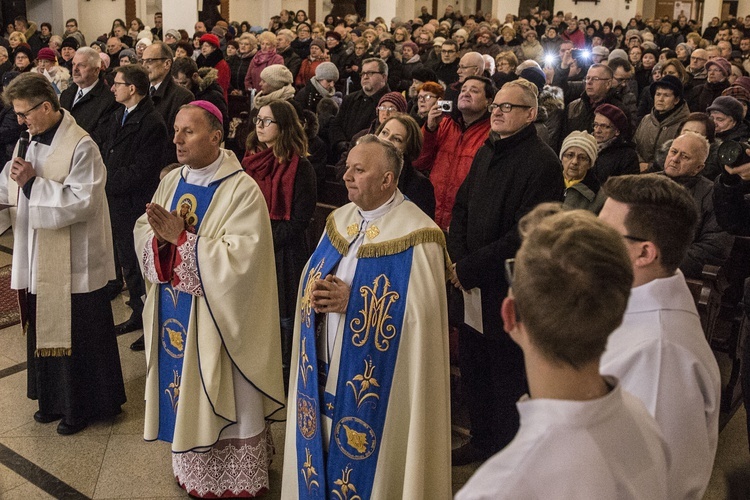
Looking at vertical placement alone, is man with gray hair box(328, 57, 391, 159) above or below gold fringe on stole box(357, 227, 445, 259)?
above

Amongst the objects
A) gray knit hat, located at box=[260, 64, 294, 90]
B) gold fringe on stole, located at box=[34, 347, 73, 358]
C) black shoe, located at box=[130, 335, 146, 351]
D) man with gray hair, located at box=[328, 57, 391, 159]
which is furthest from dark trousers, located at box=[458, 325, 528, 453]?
gray knit hat, located at box=[260, 64, 294, 90]

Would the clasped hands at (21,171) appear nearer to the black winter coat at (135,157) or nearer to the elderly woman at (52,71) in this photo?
the black winter coat at (135,157)

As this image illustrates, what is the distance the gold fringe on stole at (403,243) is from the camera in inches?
128

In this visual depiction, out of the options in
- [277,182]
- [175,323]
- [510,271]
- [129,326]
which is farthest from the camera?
[129,326]

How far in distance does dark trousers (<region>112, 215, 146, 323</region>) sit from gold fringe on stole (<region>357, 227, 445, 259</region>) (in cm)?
321

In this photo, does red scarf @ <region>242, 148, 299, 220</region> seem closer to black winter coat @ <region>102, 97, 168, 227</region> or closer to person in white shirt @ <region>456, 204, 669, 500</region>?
black winter coat @ <region>102, 97, 168, 227</region>

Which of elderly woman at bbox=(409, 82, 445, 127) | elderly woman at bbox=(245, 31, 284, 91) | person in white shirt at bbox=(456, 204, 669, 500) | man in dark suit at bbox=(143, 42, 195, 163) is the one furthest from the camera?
elderly woman at bbox=(245, 31, 284, 91)

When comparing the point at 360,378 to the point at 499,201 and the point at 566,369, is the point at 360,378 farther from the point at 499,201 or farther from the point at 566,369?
the point at 566,369

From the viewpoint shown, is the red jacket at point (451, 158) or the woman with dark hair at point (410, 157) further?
the red jacket at point (451, 158)

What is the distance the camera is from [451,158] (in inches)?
206

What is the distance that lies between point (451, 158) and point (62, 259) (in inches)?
91.8

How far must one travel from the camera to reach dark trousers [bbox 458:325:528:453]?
13.3 ft

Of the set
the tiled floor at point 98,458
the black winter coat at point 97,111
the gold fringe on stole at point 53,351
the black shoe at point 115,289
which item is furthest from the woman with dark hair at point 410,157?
the black shoe at point 115,289

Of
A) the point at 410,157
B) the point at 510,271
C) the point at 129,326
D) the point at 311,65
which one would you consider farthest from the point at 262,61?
the point at 510,271
